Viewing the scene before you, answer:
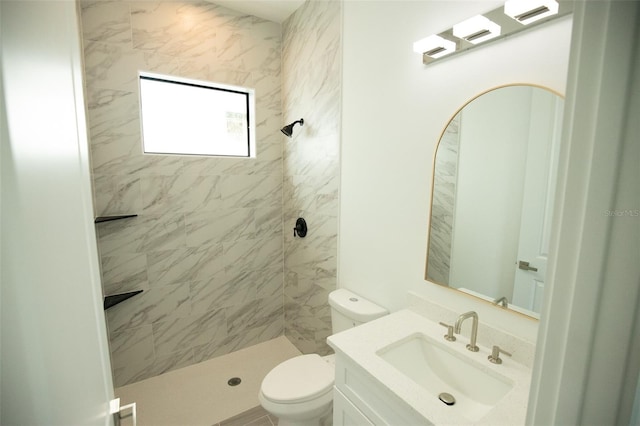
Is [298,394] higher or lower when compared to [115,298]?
lower

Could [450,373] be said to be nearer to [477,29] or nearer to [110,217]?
[477,29]

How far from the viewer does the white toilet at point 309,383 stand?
1450 mm

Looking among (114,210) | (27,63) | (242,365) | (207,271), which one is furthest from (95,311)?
(242,365)

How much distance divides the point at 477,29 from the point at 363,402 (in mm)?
1486

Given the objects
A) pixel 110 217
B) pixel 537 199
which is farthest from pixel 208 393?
pixel 537 199

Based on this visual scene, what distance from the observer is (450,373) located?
1.20m

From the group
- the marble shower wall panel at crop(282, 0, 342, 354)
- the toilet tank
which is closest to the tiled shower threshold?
the marble shower wall panel at crop(282, 0, 342, 354)

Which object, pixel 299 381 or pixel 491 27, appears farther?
pixel 299 381

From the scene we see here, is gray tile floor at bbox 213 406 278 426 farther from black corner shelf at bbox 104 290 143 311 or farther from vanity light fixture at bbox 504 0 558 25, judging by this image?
vanity light fixture at bbox 504 0 558 25

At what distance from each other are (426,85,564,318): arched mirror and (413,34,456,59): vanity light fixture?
0.26 meters

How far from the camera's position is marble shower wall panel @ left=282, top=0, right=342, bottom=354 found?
1979 mm

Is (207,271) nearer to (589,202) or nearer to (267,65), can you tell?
(267,65)

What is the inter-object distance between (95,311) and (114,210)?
1.82m

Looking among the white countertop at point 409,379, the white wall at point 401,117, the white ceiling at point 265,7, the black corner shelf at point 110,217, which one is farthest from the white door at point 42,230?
the white ceiling at point 265,7
